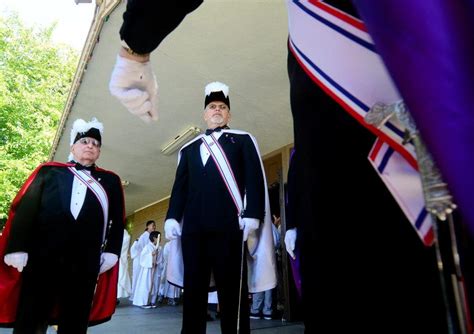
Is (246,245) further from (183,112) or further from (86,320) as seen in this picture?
(183,112)

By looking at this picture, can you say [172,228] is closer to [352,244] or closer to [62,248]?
[62,248]

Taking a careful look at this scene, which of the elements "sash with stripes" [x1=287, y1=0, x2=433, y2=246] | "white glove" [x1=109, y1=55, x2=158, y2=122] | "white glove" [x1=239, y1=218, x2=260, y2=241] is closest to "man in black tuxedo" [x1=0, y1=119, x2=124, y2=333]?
"white glove" [x1=239, y1=218, x2=260, y2=241]

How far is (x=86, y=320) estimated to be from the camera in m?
2.81

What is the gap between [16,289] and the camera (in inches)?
117

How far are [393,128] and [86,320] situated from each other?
287cm

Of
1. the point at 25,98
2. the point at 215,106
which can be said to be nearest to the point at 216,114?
the point at 215,106

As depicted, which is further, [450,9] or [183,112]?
[183,112]

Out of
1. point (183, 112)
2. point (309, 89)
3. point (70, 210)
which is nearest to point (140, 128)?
point (183, 112)

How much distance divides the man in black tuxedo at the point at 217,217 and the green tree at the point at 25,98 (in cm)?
1393

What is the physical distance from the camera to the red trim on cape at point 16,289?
2.91 m

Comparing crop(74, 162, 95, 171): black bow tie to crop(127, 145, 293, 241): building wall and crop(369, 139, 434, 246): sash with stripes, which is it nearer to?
crop(369, 139, 434, 246): sash with stripes

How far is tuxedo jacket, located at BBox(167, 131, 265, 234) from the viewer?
2639mm

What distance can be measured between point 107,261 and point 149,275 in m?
6.67

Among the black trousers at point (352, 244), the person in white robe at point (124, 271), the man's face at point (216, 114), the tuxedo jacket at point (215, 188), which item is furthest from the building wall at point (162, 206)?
the black trousers at point (352, 244)
